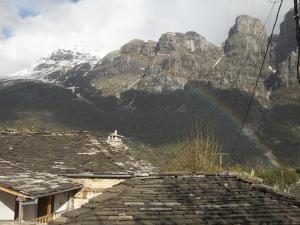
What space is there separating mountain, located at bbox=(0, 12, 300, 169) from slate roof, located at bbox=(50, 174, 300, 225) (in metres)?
43.7

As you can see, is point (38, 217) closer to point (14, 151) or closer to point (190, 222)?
point (14, 151)

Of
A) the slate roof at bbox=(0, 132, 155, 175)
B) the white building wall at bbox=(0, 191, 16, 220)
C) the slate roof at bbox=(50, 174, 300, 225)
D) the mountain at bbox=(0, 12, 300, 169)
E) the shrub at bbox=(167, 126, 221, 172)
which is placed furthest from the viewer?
the mountain at bbox=(0, 12, 300, 169)

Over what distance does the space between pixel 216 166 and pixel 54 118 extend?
245ft

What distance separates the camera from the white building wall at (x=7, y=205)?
50.1 ft

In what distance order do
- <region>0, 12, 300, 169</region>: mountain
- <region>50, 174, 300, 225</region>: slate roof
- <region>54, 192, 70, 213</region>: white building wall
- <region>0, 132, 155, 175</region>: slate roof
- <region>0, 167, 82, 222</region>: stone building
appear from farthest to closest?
<region>0, 12, 300, 169</region>: mountain < <region>0, 132, 155, 175</region>: slate roof < <region>54, 192, 70, 213</region>: white building wall < <region>0, 167, 82, 222</region>: stone building < <region>50, 174, 300, 225</region>: slate roof

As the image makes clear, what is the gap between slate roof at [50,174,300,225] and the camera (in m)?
8.92

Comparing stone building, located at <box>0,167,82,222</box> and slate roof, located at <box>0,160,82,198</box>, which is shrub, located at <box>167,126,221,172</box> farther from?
slate roof, located at <box>0,160,82,198</box>

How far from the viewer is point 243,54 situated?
522 feet

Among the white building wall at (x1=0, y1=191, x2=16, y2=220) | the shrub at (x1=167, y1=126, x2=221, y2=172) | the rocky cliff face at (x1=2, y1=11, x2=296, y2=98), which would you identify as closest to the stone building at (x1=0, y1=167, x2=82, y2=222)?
the white building wall at (x1=0, y1=191, x2=16, y2=220)

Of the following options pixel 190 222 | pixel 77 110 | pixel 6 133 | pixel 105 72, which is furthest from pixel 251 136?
pixel 105 72

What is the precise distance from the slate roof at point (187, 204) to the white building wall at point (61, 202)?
7137mm

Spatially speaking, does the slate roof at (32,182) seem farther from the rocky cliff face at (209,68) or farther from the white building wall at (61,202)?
the rocky cliff face at (209,68)

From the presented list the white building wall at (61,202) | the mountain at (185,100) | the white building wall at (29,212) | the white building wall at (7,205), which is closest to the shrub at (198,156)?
the white building wall at (61,202)

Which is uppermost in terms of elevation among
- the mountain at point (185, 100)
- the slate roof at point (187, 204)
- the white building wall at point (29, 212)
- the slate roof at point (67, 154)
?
the mountain at point (185, 100)
